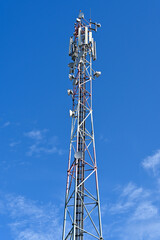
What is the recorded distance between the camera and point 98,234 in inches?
852

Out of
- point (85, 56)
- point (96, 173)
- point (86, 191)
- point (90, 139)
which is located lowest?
point (86, 191)

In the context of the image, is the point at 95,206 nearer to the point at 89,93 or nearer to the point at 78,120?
the point at 78,120

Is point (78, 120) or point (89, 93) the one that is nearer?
point (78, 120)

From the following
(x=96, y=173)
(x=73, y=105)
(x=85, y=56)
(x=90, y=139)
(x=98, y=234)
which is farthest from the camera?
(x=85, y=56)

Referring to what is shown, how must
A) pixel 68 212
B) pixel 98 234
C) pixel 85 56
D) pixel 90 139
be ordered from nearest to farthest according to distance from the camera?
pixel 98 234, pixel 68 212, pixel 90 139, pixel 85 56

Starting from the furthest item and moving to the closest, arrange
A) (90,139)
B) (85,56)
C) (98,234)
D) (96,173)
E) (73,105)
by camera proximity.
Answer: (85,56) < (73,105) < (90,139) < (96,173) < (98,234)

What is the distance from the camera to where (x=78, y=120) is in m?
27.5

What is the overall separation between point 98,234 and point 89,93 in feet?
45.5

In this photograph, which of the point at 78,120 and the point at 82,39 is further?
the point at 82,39

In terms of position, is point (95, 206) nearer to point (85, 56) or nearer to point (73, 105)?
point (73, 105)

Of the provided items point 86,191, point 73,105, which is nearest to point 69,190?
point 86,191

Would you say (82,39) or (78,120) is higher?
(82,39)

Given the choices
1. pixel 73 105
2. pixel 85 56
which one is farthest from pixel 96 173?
pixel 85 56

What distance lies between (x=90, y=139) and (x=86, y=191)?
5.02 m
